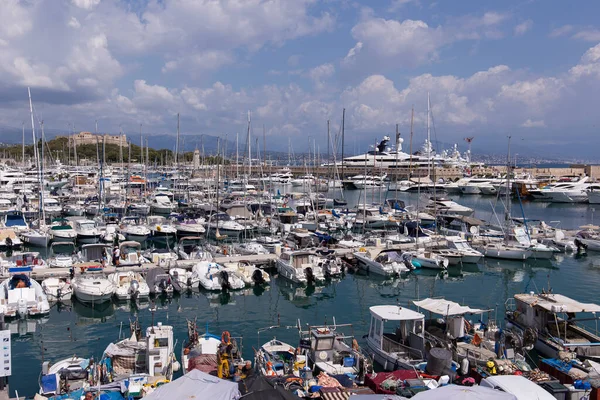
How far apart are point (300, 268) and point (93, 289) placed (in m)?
12.0

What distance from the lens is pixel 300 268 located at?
105ft

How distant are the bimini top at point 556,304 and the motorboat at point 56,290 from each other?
22.2 meters

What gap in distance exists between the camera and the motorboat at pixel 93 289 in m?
26.4

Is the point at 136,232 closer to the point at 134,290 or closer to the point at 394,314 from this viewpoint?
the point at 134,290

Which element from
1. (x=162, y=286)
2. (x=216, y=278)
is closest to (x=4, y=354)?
(x=162, y=286)

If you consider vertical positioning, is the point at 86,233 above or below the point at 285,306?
above

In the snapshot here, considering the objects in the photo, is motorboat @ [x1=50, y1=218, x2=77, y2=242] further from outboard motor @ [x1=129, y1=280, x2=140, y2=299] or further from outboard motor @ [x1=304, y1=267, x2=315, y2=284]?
outboard motor @ [x1=304, y1=267, x2=315, y2=284]

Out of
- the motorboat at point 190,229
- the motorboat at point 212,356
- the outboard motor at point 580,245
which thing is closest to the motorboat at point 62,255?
the motorboat at point 190,229

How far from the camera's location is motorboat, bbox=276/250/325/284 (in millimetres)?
31500

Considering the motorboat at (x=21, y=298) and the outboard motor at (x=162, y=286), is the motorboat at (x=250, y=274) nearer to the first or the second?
the outboard motor at (x=162, y=286)

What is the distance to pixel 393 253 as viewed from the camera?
115ft

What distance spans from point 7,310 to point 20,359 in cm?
477

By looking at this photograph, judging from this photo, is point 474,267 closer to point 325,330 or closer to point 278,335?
point 278,335

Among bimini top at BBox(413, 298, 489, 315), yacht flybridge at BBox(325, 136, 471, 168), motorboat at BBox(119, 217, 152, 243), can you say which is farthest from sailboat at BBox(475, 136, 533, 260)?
yacht flybridge at BBox(325, 136, 471, 168)
